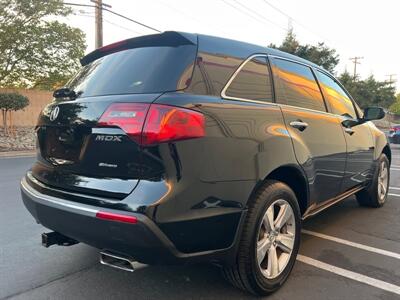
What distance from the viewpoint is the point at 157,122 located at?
201 centimetres

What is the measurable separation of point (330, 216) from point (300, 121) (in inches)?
85.7

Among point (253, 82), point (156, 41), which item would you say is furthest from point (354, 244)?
point (156, 41)

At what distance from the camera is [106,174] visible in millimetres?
2158

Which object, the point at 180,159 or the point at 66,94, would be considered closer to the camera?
the point at 180,159

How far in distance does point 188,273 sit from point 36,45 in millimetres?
19276

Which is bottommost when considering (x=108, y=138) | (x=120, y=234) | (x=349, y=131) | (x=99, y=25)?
(x=120, y=234)

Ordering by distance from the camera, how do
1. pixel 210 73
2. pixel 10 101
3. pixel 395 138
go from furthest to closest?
pixel 395 138 < pixel 10 101 < pixel 210 73

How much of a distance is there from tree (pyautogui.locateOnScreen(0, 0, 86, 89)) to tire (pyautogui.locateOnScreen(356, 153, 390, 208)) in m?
17.7

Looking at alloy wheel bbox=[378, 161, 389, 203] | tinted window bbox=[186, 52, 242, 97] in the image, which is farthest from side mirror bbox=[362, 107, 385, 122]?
tinted window bbox=[186, 52, 242, 97]

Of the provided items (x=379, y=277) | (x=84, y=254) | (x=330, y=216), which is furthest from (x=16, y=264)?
(x=330, y=216)

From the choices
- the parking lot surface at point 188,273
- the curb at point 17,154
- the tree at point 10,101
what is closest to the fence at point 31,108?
the tree at point 10,101

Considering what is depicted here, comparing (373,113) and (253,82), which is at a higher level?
(253,82)

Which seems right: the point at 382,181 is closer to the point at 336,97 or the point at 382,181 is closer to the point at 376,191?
the point at 376,191

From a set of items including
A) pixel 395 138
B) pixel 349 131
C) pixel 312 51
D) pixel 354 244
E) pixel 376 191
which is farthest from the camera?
pixel 312 51
